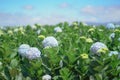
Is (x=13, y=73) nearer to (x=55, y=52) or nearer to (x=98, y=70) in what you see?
(x=55, y=52)

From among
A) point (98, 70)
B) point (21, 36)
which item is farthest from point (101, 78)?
point (21, 36)

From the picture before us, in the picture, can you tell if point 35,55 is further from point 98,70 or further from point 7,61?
point 98,70

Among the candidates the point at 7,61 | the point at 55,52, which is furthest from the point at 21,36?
the point at 55,52

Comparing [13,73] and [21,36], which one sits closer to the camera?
[13,73]

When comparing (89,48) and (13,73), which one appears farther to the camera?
(89,48)

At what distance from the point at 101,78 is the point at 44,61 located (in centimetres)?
53

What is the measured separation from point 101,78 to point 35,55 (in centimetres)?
65

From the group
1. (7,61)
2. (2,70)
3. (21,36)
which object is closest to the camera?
(2,70)

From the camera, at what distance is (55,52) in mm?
3396

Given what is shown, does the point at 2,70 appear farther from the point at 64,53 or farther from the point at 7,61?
the point at 64,53

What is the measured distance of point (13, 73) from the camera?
129 inches

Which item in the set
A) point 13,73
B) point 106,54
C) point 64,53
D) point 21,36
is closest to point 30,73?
point 13,73

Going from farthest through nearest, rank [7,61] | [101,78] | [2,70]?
[7,61]
[2,70]
[101,78]

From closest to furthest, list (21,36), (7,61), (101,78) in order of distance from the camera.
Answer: (101,78) < (7,61) < (21,36)
